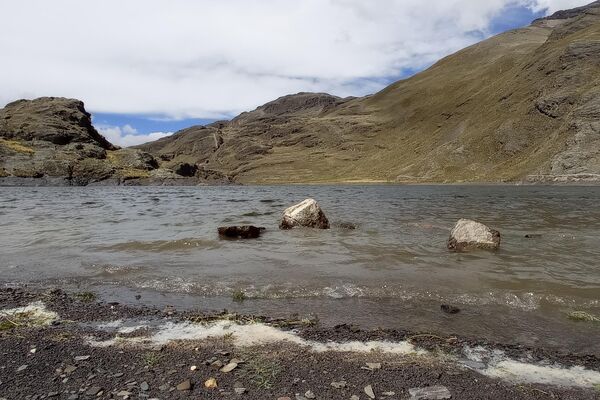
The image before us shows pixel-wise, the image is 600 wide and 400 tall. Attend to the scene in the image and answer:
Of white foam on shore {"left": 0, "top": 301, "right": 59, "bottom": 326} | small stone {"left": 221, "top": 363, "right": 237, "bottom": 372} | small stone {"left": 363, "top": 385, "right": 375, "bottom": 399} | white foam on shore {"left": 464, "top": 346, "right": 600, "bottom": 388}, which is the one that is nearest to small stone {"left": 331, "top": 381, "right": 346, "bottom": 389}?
small stone {"left": 363, "top": 385, "right": 375, "bottom": 399}

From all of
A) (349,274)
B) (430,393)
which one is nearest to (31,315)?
(430,393)

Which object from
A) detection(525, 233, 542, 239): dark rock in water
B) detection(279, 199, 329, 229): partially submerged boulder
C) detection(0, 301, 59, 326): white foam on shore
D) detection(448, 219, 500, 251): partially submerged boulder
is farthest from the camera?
detection(279, 199, 329, 229): partially submerged boulder

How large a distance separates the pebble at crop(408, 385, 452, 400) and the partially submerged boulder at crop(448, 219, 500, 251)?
1070 cm

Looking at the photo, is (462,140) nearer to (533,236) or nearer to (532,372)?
(533,236)

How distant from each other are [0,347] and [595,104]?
11844cm

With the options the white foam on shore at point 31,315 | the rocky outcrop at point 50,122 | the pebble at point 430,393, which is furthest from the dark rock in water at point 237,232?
the rocky outcrop at point 50,122

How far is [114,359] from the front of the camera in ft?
19.7

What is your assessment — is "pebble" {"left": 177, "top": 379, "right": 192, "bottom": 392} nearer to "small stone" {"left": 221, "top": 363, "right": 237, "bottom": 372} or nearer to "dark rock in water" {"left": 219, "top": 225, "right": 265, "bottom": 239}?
"small stone" {"left": 221, "top": 363, "right": 237, "bottom": 372}

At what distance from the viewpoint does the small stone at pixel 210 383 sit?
5301 millimetres

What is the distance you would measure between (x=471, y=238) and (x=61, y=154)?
385 feet

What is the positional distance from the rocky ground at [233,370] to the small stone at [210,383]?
12 millimetres

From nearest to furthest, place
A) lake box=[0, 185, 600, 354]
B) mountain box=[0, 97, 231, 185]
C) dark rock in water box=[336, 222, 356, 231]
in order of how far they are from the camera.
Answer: lake box=[0, 185, 600, 354] < dark rock in water box=[336, 222, 356, 231] < mountain box=[0, 97, 231, 185]

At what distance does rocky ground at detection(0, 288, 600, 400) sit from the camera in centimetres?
518

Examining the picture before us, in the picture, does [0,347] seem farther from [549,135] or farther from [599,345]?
[549,135]
